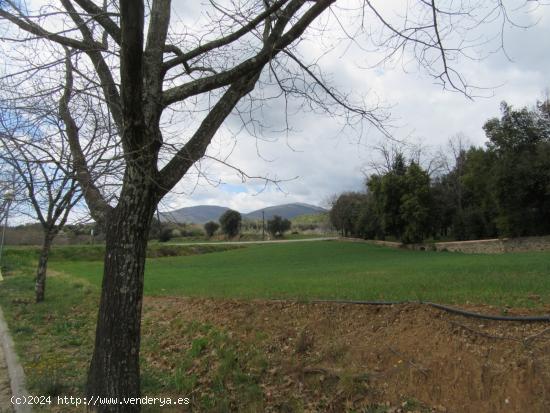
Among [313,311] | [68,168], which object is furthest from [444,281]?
[68,168]

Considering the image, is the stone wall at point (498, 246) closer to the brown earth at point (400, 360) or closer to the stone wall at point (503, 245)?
the stone wall at point (503, 245)

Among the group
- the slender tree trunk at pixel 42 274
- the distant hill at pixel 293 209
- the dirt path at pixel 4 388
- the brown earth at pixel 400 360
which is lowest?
the dirt path at pixel 4 388

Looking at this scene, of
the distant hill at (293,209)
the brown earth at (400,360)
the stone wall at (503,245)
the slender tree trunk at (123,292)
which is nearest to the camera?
the slender tree trunk at (123,292)

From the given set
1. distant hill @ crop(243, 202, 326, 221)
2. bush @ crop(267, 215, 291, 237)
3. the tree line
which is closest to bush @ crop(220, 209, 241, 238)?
distant hill @ crop(243, 202, 326, 221)

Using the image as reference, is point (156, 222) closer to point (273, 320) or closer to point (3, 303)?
point (273, 320)

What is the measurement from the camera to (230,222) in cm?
7762

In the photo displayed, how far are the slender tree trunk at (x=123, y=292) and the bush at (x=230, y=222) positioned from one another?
7274 centimetres

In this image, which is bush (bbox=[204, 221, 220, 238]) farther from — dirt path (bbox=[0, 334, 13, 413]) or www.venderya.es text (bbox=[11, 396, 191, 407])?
www.venderya.es text (bbox=[11, 396, 191, 407])

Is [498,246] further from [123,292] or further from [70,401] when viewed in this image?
[123,292]

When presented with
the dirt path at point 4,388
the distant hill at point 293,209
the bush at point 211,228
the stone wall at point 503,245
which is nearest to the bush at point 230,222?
the bush at point 211,228

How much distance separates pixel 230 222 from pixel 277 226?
11.9 meters

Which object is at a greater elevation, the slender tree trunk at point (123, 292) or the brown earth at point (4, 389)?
the slender tree trunk at point (123, 292)

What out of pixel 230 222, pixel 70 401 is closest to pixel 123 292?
pixel 70 401

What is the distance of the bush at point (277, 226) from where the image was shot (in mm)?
85312
